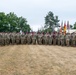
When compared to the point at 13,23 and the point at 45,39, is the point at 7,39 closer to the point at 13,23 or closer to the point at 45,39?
the point at 45,39

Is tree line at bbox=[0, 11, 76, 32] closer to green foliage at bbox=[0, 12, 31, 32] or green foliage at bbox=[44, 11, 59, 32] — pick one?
green foliage at bbox=[0, 12, 31, 32]

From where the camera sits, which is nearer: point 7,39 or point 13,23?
point 7,39

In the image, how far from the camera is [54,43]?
104 ft

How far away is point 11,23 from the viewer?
8581cm

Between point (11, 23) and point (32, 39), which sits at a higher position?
point (11, 23)

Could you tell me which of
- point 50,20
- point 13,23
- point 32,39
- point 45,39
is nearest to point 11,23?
point 13,23

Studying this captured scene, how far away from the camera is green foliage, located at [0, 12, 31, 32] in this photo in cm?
8200

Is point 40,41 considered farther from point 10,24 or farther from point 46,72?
point 10,24

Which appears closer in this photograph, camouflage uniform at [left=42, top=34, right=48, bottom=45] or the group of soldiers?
the group of soldiers

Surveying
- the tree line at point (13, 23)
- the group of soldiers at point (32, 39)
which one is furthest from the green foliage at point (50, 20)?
the group of soldiers at point (32, 39)

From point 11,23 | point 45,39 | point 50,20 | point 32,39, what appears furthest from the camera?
point 50,20

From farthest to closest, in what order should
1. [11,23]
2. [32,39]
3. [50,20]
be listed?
[50,20], [11,23], [32,39]

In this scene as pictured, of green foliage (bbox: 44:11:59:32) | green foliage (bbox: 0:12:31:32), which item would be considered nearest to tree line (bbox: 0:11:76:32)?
green foliage (bbox: 0:12:31:32)

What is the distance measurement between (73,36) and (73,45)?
0.85m
